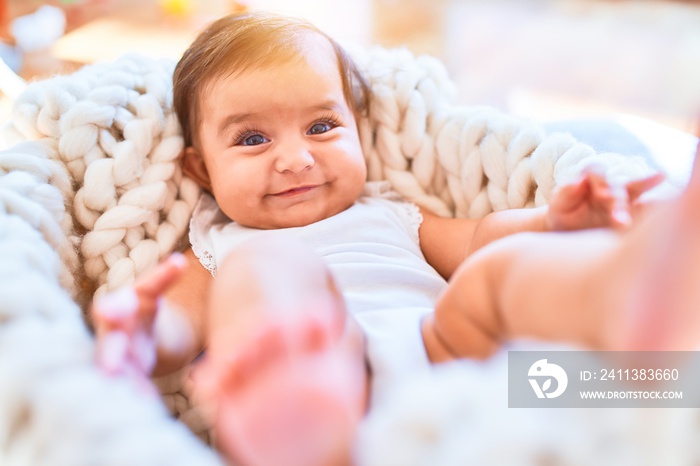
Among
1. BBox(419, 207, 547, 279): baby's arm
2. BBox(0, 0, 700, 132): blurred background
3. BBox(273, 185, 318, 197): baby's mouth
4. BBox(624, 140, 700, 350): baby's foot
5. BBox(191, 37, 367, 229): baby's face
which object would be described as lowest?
BBox(0, 0, 700, 132): blurred background

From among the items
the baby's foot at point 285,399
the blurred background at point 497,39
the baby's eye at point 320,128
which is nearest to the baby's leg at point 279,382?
the baby's foot at point 285,399

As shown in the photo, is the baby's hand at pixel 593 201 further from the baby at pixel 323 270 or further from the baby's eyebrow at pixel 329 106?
the baby's eyebrow at pixel 329 106

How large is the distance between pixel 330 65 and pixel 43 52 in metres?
1.38

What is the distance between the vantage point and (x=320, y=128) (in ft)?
2.99

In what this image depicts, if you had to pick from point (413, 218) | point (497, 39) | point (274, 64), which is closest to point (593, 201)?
point (413, 218)

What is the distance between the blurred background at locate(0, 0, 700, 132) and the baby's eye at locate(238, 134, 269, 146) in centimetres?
101

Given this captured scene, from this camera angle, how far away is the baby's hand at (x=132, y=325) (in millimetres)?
532

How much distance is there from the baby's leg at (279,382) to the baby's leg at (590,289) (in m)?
0.13

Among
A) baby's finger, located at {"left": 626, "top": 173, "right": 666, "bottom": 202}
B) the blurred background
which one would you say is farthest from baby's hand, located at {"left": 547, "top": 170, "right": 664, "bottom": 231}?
the blurred background

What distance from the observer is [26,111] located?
858 mm

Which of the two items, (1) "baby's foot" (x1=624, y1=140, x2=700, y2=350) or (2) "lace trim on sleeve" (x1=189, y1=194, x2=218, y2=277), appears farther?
(2) "lace trim on sleeve" (x1=189, y1=194, x2=218, y2=277)

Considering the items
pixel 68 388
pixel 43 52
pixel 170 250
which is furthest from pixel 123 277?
pixel 43 52

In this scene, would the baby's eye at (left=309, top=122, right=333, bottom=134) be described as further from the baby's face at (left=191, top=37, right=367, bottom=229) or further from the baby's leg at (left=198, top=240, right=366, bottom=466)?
the baby's leg at (left=198, top=240, right=366, bottom=466)

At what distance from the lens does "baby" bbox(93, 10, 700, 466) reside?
483mm
